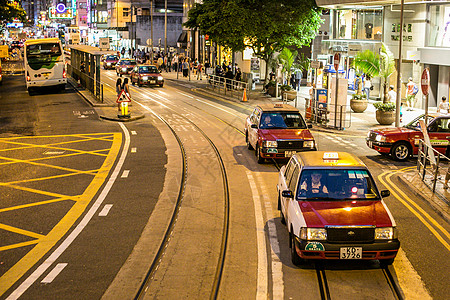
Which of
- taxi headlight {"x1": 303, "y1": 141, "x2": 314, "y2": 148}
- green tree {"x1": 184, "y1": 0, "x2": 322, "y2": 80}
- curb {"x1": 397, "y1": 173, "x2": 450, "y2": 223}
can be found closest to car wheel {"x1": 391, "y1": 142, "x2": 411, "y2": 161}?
curb {"x1": 397, "y1": 173, "x2": 450, "y2": 223}

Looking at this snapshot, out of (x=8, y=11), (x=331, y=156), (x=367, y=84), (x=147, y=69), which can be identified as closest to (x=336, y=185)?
(x=331, y=156)

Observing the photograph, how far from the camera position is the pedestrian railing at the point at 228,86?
42331 mm

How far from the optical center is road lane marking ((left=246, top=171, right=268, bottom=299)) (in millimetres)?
8867

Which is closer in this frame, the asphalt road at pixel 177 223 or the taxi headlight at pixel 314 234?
the asphalt road at pixel 177 223

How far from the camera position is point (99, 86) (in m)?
37.3

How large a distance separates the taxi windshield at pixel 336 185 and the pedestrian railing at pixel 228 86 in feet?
99.2

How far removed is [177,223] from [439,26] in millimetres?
26915

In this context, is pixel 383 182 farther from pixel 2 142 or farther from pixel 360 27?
pixel 360 27

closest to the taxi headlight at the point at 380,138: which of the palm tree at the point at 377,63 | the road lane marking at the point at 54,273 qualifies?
the road lane marking at the point at 54,273

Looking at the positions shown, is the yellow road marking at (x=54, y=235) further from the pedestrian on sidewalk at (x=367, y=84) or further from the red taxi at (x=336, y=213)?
the pedestrian on sidewalk at (x=367, y=84)

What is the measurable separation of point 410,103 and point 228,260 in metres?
28.0

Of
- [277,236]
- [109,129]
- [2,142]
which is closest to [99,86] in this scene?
[109,129]

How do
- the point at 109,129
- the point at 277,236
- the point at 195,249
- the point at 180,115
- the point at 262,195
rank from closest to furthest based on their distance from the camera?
the point at 195,249 < the point at 277,236 < the point at 262,195 < the point at 109,129 < the point at 180,115

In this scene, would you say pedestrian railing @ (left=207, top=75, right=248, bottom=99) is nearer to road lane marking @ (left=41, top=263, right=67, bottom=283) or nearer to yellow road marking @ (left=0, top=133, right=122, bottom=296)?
yellow road marking @ (left=0, top=133, right=122, bottom=296)
